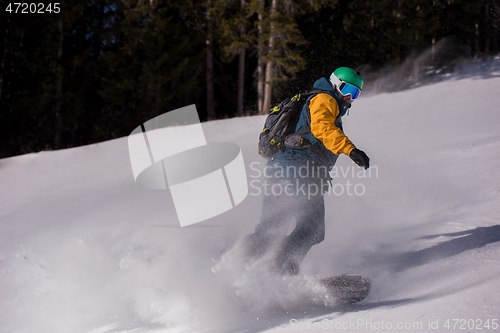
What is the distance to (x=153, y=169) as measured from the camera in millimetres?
8805

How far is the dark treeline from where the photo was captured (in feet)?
50.5

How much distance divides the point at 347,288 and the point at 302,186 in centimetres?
79

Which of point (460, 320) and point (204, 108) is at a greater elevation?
point (460, 320)

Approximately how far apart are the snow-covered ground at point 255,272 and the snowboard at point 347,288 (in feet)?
0.22

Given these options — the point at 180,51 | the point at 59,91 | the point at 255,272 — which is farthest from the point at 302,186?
the point at 59,91

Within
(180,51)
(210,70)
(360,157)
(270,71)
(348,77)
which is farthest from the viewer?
(210,70)

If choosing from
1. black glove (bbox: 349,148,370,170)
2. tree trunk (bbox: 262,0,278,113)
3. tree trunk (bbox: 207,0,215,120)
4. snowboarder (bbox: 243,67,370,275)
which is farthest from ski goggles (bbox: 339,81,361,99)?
tree trunk (bbox: 207,0,215,120)

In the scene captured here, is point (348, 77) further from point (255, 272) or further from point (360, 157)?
point (255, 272)

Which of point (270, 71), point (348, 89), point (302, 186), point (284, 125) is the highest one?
point (348, 89)

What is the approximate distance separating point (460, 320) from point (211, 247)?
7.51 feet

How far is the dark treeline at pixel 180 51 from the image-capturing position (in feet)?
50.5

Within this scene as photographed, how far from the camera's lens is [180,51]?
1797 cm

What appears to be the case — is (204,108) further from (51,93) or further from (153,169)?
(153,169)

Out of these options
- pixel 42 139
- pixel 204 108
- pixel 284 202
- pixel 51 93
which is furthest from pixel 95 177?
pixel 204 108
